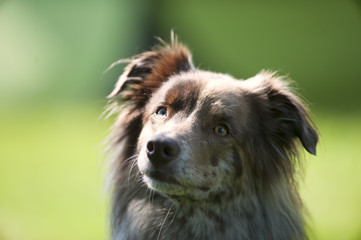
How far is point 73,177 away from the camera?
8953mm

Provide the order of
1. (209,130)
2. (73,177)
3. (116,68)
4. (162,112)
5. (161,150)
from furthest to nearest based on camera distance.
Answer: (116,68) → (73,177) → (162,112) → (209,130) → (161,150)

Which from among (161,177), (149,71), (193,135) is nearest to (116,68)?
(149,71)

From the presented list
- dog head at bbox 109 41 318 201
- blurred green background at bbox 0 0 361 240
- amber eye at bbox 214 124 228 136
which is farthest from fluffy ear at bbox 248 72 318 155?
blurred green background at bbox 0 0 361 240

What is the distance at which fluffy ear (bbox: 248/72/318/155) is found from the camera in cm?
418

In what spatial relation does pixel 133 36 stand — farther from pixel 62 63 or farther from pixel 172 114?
pixel 172 114

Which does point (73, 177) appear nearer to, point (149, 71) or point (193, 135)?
point (149, 71)

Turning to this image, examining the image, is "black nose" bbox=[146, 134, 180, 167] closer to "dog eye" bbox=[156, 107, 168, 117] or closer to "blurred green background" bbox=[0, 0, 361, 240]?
"dog eye" bbox=[156, 107, 168, 117]

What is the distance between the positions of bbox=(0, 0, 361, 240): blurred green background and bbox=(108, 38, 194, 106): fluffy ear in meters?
3.56

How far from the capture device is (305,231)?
443cm

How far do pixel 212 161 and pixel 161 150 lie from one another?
524 millimetres

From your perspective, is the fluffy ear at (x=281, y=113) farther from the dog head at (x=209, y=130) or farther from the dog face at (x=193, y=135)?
the dog face at (x=193, y=135)

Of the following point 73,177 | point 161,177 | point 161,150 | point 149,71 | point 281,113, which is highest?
point 149,71

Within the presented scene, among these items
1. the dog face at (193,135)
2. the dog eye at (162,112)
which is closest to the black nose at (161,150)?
the dog face at (193,135)

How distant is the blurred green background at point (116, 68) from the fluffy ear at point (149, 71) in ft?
11.7
